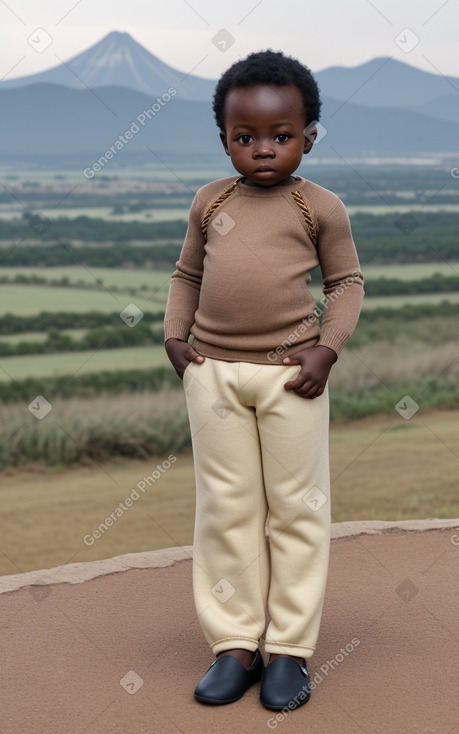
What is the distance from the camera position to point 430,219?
3347 centimetres

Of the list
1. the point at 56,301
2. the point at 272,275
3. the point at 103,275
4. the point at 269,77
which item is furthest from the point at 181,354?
the point at 103,275

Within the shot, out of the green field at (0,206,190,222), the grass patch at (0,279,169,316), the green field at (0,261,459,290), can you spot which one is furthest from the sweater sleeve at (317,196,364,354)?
the green field at (0,206,190,222)

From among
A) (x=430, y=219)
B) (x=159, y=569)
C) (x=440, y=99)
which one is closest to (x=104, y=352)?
(x=159, y=569)

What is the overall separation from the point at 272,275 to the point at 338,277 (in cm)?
22

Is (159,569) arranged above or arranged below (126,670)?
below

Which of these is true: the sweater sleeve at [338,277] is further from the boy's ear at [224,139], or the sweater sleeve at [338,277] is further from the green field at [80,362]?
the green field at [80,362]

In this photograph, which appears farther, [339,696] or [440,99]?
[440,99]

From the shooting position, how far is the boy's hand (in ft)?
9.11

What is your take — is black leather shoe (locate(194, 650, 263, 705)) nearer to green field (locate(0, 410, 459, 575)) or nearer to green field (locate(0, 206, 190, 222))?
green field (locate(0, 410, 459, 575))

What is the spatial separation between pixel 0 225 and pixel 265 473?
81.4ft

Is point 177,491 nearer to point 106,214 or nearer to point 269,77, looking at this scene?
point 269,77

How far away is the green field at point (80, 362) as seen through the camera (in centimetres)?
1614

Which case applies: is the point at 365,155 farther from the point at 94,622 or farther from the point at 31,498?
the point at 94,622

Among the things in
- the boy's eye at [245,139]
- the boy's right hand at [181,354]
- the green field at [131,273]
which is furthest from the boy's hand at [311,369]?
the green field at [131,273]
